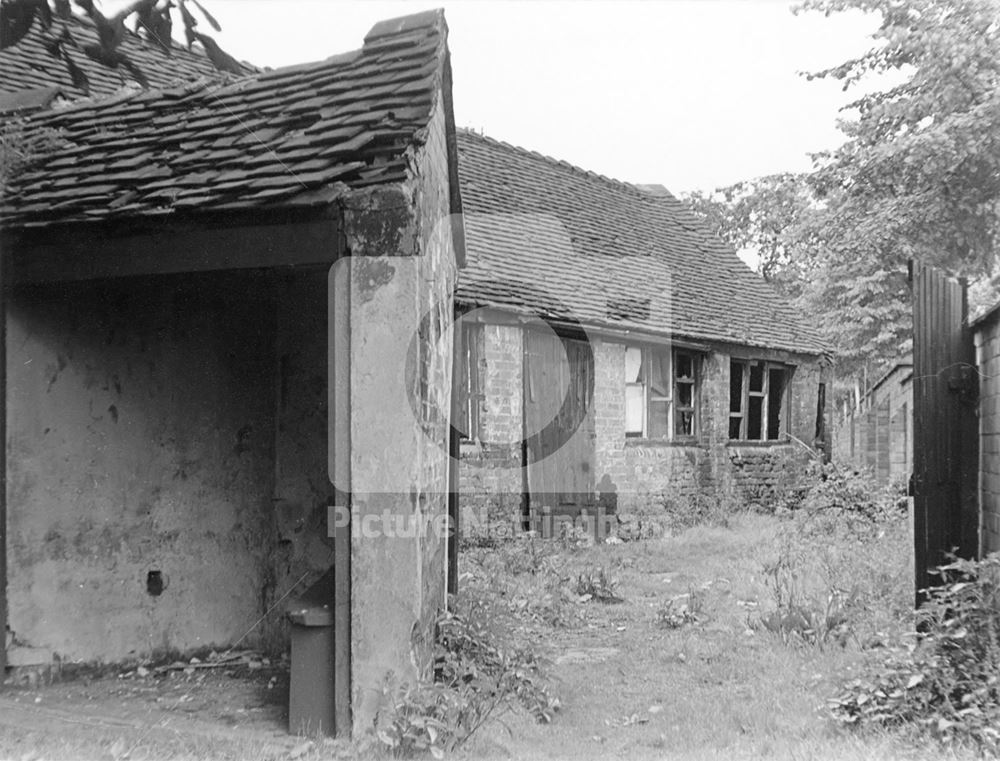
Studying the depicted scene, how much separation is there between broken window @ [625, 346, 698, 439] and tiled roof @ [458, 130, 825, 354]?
0.59 metres

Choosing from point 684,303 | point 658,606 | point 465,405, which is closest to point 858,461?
point 684,303

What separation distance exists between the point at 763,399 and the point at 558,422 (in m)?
6.25

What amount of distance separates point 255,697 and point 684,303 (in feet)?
41.3

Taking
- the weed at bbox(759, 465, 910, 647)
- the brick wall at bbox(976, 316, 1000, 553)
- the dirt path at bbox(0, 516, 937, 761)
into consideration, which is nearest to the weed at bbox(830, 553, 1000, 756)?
the dirt path at bbox(0, 516, 937, 761)

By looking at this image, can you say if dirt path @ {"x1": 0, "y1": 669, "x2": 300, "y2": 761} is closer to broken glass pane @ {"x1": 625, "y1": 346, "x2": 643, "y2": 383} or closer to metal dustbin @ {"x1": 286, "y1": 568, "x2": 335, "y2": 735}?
metal dustbin @ {"x1": 286, "y1": 568, "x2": 335, "y2": 735}

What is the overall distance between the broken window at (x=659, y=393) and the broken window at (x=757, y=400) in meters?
1.22

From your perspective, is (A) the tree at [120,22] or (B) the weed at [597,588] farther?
(B) the weed at [597,588]

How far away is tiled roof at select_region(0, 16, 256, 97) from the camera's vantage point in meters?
8.48

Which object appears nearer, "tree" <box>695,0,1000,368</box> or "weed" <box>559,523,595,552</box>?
"weed" <box>559,523,595,552</box>

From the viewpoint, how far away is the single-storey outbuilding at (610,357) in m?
12.6

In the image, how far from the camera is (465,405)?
480 inches

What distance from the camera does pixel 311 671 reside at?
4.79 meters

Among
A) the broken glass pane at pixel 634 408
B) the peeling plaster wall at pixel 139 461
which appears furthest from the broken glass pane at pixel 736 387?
the peeling plaster wall at pixel 139 461

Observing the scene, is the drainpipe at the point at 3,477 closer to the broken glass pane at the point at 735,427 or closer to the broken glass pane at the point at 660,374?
the broken glass pane at the point at 660,374
